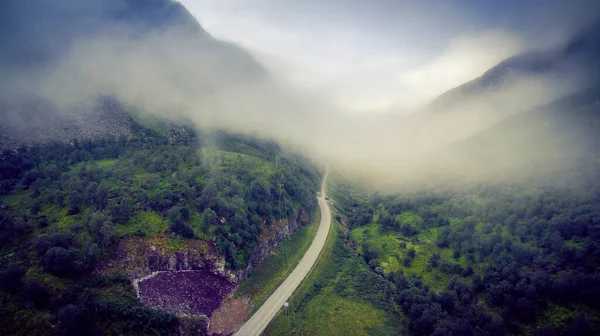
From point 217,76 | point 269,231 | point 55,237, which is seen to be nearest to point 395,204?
point 269,231

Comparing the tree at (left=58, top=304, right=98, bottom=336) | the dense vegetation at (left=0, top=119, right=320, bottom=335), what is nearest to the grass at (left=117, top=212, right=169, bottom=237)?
the dense vegetation at (left=0, top=119, right=320, bottom=335)

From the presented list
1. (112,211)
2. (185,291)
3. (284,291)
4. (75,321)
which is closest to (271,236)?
(284,291)

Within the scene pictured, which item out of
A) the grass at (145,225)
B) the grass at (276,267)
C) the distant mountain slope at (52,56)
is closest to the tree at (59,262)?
the grass at (145,225)

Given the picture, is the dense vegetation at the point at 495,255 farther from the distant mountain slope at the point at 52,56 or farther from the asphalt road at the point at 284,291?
the distant mountain slope at the point at 52,56

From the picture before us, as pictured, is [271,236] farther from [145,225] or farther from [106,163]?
[106,163]

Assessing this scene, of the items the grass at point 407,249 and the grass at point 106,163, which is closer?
the grass at point 407,249

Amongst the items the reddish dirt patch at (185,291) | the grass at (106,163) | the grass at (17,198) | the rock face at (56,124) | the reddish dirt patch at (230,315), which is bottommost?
the reddish dirt patch at (230,315)

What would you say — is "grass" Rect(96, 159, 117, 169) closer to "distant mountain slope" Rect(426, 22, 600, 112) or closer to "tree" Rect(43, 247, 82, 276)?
"tree" Rect(43, 247, 82, 276)
